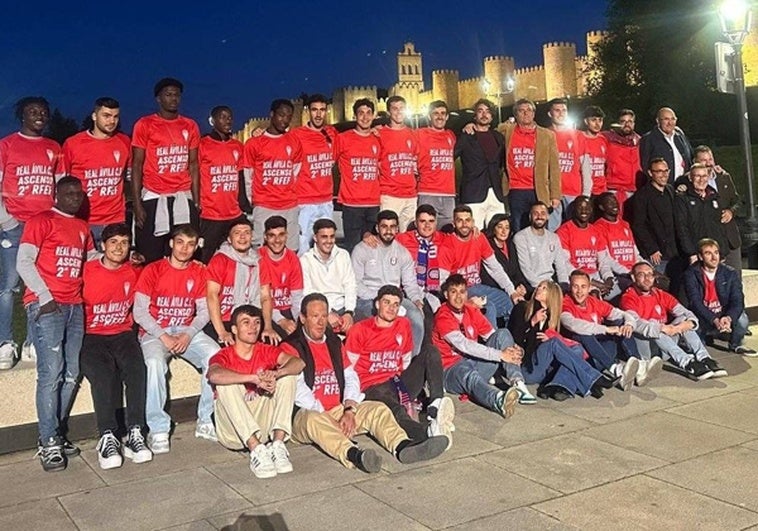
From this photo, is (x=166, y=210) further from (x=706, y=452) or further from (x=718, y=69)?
(x=718, y=69)

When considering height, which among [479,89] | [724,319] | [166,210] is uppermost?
[479,89]

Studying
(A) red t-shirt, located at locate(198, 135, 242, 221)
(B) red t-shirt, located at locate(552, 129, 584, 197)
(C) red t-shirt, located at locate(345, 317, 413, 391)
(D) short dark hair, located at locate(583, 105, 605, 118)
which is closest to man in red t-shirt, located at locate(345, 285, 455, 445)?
(C) red t-shirt, located at locate(345, 317, 413, 391)

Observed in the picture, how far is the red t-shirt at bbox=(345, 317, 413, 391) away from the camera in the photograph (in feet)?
19.0

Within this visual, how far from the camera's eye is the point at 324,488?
15.1ft

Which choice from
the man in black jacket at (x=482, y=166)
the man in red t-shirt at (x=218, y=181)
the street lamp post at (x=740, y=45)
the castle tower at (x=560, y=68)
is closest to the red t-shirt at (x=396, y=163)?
the man in black jacket at (x=482, y=166)

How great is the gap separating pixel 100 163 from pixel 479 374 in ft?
10.9

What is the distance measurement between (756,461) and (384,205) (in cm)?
413

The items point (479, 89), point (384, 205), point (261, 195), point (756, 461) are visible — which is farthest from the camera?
point (479, 89)

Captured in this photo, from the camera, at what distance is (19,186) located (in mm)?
6035

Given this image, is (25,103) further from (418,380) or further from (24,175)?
(418,380)

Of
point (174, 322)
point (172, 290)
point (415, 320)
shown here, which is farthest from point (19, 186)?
point (415, 320)

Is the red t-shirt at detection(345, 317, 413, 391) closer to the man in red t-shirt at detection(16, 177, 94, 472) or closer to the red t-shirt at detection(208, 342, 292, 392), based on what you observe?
the red t-shirt at detection(208, 342, 292, 392)

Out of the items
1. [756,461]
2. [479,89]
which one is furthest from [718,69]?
[479,89]

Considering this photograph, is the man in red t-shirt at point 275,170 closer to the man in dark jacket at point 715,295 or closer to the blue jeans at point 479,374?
the blue jeans at point 479,374
